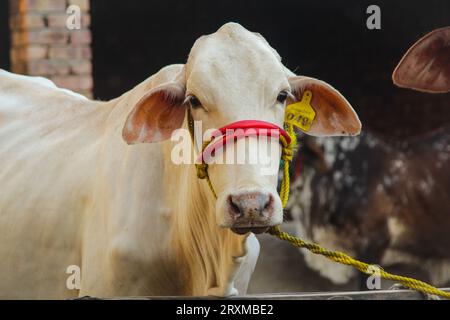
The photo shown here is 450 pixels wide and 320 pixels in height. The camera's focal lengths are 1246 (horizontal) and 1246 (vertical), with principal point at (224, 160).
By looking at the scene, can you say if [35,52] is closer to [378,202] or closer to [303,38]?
[303,38]

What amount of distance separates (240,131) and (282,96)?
25 centimetres

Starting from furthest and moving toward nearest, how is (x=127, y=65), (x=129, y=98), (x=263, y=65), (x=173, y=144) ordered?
(x=127, y=65) < (x=129, y=98) < (x=173, y=144) < (x=263, y=65)

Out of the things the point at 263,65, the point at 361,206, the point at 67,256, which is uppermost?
the point at 263,65

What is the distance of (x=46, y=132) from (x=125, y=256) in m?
0.99

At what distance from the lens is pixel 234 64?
3.94 m

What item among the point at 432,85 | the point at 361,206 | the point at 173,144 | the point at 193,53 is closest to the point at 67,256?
the point at 173,144

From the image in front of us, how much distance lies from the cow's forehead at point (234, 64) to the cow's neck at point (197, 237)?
36 centimetres

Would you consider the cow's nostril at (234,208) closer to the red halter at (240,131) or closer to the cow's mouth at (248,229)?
the cow's mouth at (248,229)

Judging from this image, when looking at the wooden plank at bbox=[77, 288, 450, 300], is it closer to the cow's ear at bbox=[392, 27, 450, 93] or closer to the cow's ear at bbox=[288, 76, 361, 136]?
the cow's ear at bbox=[288, 76, 361, 136]

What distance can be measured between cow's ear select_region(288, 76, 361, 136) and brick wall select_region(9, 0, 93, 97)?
8.56 ft

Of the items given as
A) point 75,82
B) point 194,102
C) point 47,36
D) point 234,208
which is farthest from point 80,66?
point 234,208

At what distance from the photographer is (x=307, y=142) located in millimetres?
7047

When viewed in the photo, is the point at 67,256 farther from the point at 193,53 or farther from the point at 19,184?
the point at 193,53

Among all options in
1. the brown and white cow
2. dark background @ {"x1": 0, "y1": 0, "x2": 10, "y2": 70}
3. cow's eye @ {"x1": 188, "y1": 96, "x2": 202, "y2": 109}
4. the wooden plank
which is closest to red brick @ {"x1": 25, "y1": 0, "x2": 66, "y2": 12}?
dark background @ {"x1": 0, "y1": 0, "x2": 10, "y2": 70}
